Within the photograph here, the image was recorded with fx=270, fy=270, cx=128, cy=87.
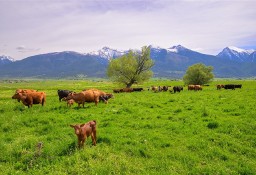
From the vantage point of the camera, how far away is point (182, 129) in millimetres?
17172

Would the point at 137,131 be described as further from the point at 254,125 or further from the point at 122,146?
the point at 254,125

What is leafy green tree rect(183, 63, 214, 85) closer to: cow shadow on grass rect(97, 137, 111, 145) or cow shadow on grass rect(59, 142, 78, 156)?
cow shadow on grass rect(97, 137, 111, 145)

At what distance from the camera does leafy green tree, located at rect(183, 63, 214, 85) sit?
94688mm

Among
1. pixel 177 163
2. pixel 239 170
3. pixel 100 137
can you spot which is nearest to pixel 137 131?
pixel 100 137

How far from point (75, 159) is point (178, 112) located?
13.3 m

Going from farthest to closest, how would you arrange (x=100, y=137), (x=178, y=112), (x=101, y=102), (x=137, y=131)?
(x=101, y=102) → (x=178, y=112) → (x=137, y=131) → (x=100, y=137)

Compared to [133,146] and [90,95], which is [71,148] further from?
[90,95]

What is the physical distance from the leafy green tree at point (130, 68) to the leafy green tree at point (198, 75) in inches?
958

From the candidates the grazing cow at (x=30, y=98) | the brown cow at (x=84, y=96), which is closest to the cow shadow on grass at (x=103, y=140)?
the brown cow at (x=84, y=96)

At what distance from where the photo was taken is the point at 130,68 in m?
74.1

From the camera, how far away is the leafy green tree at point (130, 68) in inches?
2965

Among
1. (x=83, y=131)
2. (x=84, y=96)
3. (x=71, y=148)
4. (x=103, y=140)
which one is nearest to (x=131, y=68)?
(x=84, y=96)

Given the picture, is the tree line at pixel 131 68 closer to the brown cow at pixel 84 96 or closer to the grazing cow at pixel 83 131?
the brown cow at pixel 84 96

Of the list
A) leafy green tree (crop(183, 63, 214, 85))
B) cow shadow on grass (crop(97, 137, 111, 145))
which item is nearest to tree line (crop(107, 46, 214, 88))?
leafy green tree (crop(183, 63, 214, 85))
